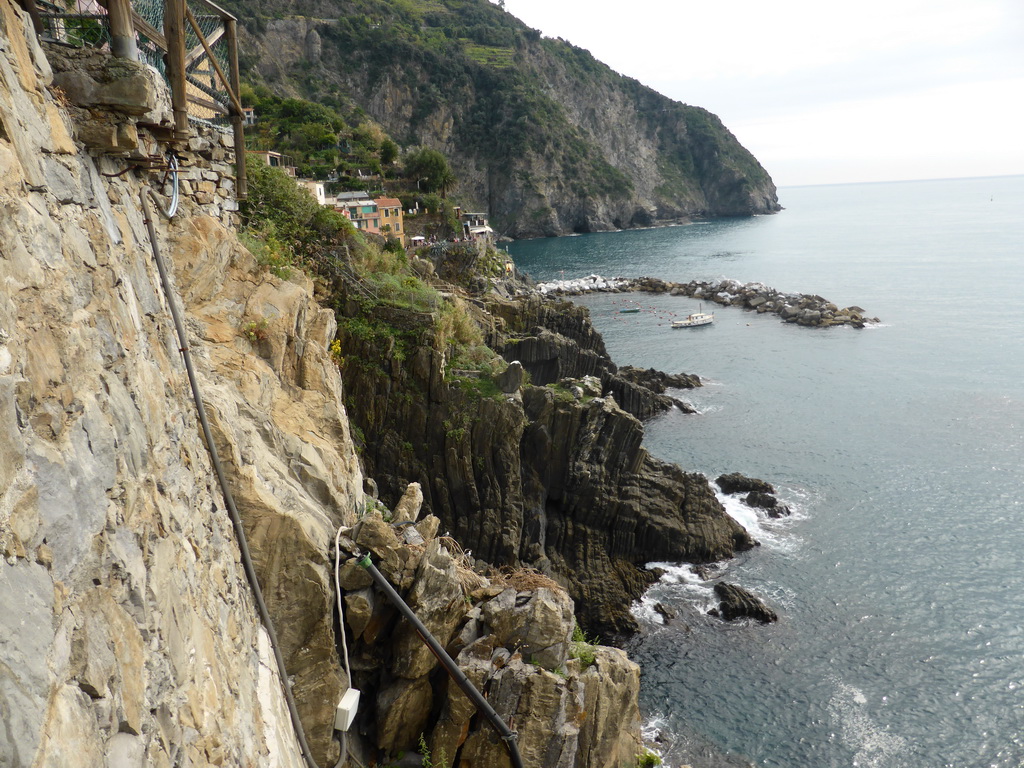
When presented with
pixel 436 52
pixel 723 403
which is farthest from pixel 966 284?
pixel 436 52

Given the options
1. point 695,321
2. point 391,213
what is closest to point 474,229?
point 391,213

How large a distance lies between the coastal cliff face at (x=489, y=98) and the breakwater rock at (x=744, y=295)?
191ft

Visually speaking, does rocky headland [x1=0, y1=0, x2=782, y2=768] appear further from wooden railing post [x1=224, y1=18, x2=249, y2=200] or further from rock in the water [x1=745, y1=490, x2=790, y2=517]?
rock in the water [x1=745, y1=490, x2=790, y2=517]

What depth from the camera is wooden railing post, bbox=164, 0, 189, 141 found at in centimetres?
690

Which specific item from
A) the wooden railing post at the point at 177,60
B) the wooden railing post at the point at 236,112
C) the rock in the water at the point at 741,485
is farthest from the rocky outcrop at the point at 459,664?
the rock in the water at the point at 741,485

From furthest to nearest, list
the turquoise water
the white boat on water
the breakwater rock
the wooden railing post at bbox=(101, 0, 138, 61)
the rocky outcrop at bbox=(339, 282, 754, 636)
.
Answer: the white boat on water → the breakwater rock → the rocky outcrop at bbox=(339, 282, 754, 636) → the turquoise water → the wooden railing post at bbox=(101, 0, 138, 61)

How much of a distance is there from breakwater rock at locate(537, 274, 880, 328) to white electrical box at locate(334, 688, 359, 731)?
57273mm

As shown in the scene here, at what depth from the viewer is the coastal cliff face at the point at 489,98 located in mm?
127438

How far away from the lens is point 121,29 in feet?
19.4

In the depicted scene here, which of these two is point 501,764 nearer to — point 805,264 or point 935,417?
point 935,417

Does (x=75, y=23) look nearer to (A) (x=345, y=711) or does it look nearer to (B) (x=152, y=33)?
(B) (x=152, y=33)

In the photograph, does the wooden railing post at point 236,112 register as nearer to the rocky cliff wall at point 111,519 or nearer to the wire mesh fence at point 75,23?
the wire mesh fence at point 75,23

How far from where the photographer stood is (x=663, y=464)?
96.2 feet

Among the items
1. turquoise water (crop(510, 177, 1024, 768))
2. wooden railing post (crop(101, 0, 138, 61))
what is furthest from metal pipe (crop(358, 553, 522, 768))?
turquoise water (crop(510, 177, 1024, 768))
